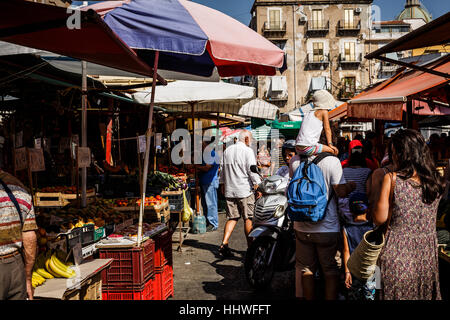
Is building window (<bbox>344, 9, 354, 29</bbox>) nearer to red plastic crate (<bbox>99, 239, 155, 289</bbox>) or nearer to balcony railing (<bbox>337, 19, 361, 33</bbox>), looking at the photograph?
balcony railing (<bbox>337, 19, 361, 33</bbox>)

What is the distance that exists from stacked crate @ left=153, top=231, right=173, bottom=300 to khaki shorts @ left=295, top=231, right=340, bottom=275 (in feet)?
5.50

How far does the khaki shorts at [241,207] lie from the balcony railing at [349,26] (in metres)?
39.4

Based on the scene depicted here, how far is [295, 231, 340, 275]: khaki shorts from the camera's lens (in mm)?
3736

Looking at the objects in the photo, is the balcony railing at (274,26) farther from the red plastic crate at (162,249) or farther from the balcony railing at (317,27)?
the red plastic crate at (162,249)

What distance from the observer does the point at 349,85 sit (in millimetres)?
40812

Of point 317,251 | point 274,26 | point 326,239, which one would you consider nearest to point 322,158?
point 326,239

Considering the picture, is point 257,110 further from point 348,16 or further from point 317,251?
point 348,16

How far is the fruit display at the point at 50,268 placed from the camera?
3.46 metres

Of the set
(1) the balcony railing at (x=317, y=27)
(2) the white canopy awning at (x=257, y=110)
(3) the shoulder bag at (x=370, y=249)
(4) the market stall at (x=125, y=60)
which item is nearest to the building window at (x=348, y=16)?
(1) the balcony railing at (x=317, y=27)

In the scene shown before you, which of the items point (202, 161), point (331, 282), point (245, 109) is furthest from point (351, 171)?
point (245, 109)

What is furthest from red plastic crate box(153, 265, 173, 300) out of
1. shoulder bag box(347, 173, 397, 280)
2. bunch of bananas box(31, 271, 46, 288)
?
shoulder bag box(347, 173, 397, 280)

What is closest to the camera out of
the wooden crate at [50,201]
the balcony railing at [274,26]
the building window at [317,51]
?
the wooden crate at [50,201]

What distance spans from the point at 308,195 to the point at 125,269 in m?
2.05
